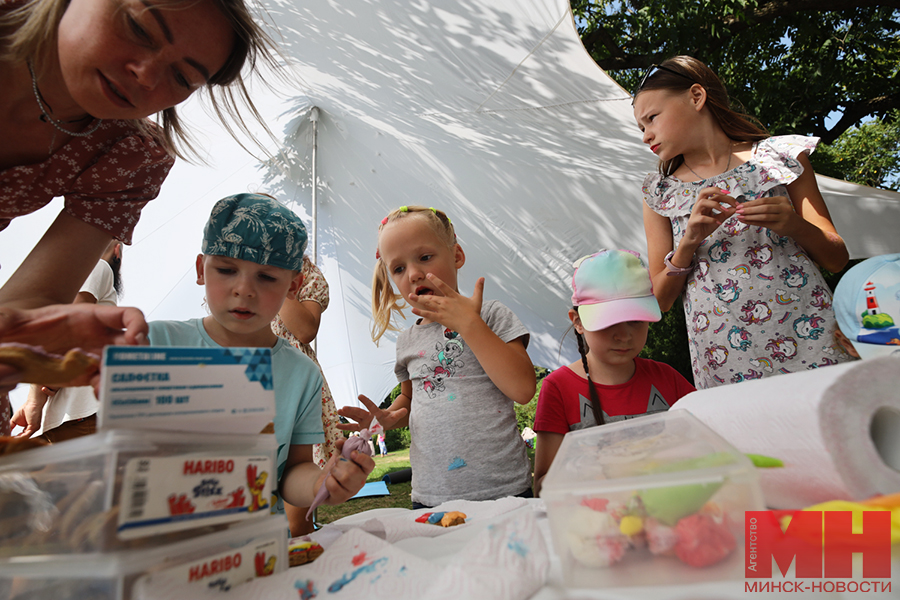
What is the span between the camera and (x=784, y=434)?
0.49m

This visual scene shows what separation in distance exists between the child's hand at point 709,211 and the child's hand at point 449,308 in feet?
1.88

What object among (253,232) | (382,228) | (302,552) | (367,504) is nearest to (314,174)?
(382,228)

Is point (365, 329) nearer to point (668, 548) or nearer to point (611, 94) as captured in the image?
point (611, 94)

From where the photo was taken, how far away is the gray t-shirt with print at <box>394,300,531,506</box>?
1347mm

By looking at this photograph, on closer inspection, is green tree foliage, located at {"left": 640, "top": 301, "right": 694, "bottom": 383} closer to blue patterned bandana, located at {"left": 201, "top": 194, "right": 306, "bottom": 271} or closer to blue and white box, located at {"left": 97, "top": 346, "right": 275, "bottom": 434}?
blue patterned bandana, located at {"left": 201, "top": 194, "right": 306, "bottom": 271}

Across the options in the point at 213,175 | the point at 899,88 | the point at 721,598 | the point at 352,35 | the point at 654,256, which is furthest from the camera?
the point at 899,88

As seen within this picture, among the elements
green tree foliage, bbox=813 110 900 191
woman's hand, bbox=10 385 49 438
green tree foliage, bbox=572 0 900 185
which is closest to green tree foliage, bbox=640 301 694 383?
green tree foliage, bbox=572 0 900 185

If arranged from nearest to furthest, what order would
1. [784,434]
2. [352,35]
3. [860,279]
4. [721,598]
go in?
[721,598] → [784,434] → [860,279] → [352,35]

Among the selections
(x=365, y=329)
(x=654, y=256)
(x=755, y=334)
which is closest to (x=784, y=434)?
(x=755, y=334)

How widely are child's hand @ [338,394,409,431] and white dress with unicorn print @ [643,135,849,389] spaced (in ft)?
2.96

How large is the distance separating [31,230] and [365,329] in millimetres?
2219

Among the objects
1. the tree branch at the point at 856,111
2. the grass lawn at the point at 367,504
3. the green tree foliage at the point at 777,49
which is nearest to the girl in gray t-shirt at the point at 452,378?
the grass lawn at the point at 367,504

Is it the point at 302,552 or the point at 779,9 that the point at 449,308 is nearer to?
the point at 302,552

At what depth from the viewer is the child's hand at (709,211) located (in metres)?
1.24
